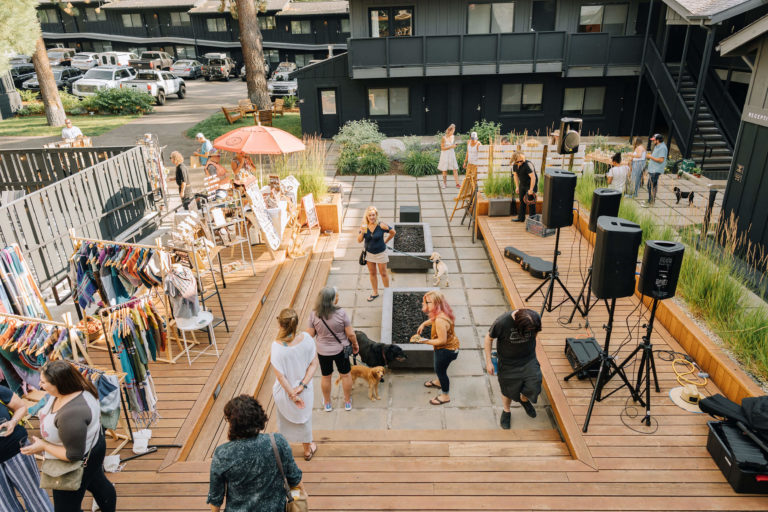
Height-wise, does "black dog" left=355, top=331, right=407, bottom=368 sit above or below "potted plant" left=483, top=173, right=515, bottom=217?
below

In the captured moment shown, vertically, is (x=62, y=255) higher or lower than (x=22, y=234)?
lower

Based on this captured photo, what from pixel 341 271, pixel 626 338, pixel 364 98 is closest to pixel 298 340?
pixel 626 338

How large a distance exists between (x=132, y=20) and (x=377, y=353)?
47.7 meters

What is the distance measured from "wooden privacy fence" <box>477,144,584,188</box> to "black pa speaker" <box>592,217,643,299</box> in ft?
21.2

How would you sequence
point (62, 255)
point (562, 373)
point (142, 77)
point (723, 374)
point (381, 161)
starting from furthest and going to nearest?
point (142, 77) → point (381, 161) → point (62, 255) → point (562, 373) → point (723, 374)

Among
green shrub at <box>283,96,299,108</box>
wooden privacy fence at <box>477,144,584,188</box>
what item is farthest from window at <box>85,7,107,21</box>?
wooden privacy fence at <box>477,144,584,188</box>

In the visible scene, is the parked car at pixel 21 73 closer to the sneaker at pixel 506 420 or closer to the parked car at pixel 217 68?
the parked car at pixel 217 68

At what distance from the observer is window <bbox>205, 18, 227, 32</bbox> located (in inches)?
1622

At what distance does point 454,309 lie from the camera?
762cm

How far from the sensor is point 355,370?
223 inches

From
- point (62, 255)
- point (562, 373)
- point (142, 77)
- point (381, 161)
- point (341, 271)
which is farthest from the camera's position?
point (142, 77)

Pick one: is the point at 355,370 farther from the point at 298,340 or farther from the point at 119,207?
the point at 119,207

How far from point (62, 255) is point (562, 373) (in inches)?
283

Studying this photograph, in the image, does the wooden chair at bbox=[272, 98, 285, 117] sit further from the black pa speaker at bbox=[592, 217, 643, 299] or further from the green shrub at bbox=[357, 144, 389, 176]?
the black pa speaker at bbox=[592, 217, 643, 299]
